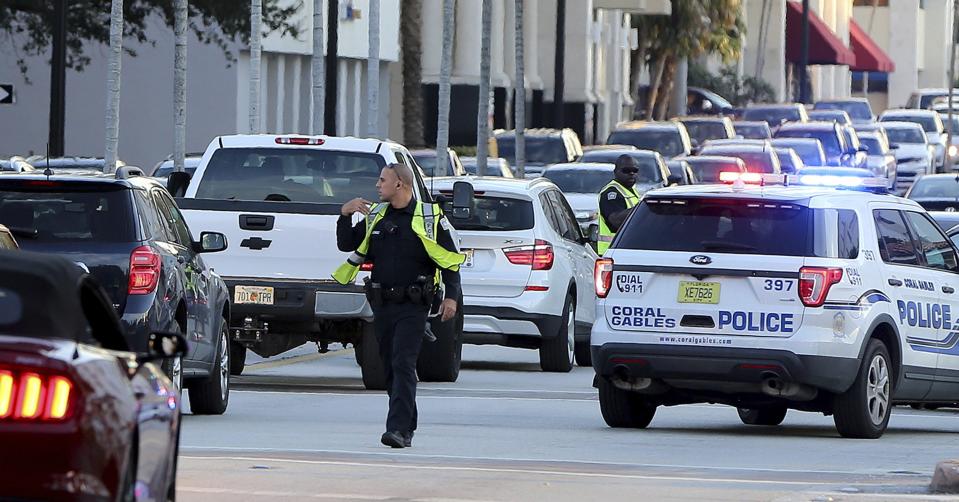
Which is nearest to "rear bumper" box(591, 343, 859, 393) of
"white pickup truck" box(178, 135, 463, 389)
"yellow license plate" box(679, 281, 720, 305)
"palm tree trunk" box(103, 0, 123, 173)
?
"yellow license plate" box(679, 281, 720, 305)

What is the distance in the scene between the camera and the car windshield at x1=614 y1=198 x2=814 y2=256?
14.1 metres

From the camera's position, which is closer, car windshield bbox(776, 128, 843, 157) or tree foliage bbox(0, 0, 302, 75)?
tree foliage bbox(0, 0, 302, 75)

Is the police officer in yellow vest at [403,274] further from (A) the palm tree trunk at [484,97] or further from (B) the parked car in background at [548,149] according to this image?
(B) the parked car in background at [548,149]

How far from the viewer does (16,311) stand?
6711 millimetres

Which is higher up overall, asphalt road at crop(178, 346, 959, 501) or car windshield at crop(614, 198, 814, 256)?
car windshield at crop(614, 198, 814, 256)

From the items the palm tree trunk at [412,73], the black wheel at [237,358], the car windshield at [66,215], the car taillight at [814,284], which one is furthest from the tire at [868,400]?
the palm tree trunk at [412,73]

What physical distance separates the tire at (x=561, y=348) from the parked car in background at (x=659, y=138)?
23.6 meters

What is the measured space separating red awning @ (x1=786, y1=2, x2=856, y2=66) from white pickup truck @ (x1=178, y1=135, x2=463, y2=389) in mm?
81849

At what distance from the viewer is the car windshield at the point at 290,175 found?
17312mm

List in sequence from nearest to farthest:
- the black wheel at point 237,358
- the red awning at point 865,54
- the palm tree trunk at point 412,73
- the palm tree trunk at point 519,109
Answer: the black wheel at point 237,358
the palm tree trunk at point 519,109
the palm tree trunk at point 412,73
the red awning at point 865,54

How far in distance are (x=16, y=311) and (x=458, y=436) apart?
7409mm

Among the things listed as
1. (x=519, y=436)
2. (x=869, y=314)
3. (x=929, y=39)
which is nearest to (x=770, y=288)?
(x=869, y=314)

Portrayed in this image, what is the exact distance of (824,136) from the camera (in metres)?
49.8

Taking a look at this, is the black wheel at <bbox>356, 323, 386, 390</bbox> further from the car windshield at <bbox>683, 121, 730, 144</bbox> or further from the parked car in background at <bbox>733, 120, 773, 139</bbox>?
the parked car in background at <bbox>733, 120, 773, 139</bbox>
